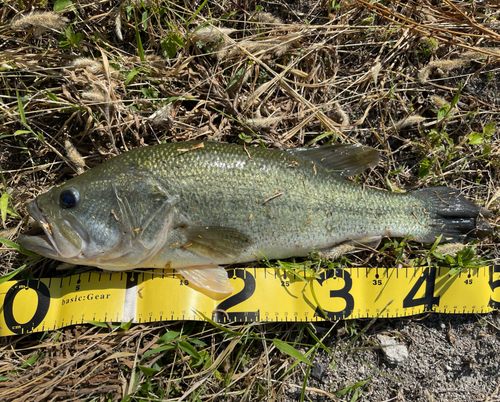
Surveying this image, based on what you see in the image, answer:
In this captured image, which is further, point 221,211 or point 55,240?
point 221,211

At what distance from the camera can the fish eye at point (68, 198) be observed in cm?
240

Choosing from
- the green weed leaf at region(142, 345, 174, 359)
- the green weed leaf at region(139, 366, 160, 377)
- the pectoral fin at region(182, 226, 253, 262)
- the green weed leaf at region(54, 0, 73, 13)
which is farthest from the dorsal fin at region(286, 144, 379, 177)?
the green weed leaf at region(54, 0, 73, 13)

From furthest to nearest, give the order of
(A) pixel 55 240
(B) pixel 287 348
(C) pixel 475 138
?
1. (C) pixel 475 138
2. (B) pixel 287 348
3. (A) pixel 55 240

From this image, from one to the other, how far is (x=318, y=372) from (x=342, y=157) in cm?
203

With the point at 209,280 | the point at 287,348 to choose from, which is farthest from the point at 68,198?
the point at 287,348

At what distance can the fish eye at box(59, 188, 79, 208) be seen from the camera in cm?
240

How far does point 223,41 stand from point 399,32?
1.89 metres

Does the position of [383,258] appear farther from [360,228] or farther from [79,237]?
[79,237]

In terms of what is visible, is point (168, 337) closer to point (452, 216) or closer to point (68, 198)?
point (68, 198)

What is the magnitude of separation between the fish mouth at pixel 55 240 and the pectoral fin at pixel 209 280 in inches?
34.2

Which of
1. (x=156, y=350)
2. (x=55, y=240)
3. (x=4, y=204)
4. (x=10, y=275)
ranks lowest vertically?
(x=156, y=350)

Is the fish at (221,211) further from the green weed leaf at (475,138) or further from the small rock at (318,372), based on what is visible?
the small rock at (318,372)

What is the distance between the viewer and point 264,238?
8.84 feet

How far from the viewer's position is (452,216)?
3.01m
